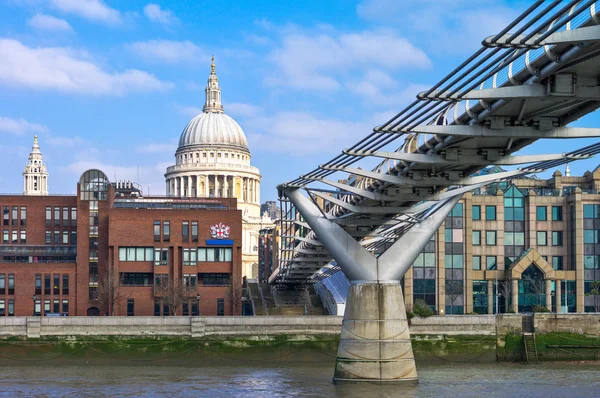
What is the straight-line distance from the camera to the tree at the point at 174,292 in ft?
262

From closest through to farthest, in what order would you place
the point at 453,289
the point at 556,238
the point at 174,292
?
the point at 174,292, the point at 453,289, the point at 556,238

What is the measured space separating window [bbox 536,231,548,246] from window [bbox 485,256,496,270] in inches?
146

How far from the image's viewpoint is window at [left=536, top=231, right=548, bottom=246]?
83438 millimetres

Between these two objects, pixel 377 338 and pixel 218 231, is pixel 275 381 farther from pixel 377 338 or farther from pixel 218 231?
pixel 218 231

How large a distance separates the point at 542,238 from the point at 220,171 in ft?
344

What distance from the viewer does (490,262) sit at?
82875 mm

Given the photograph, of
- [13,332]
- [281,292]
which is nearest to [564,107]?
[13,332]

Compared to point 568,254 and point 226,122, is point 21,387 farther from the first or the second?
point 226,122

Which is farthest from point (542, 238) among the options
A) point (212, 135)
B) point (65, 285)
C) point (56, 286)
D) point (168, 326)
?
point (212, 135)

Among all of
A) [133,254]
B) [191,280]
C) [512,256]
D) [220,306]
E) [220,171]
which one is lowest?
[220,306]

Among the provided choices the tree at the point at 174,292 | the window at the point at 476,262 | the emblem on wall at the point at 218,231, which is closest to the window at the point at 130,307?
the tree at the point at 174,292

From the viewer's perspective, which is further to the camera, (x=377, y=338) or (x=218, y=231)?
(x=218, y=231)

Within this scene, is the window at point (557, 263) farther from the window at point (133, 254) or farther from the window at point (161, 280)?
the window at point (133, 254)

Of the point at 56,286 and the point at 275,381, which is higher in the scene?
the point at 56,286
